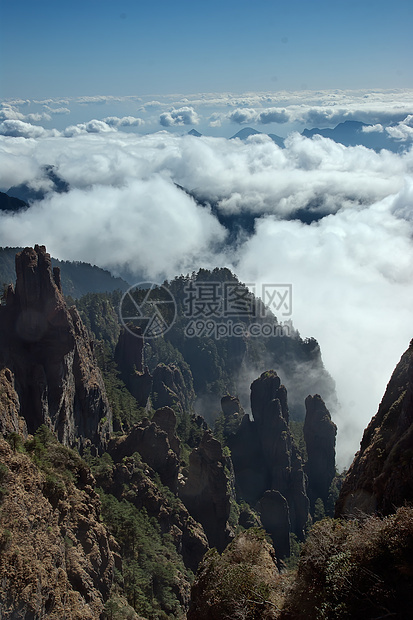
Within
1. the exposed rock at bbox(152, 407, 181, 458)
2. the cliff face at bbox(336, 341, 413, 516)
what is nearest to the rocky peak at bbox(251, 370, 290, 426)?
the exposed rock at bbox(152, 407, 181, 458)

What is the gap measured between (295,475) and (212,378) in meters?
49.4

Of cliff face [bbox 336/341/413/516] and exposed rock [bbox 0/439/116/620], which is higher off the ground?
cliff face [bbox 336/341/413/516]

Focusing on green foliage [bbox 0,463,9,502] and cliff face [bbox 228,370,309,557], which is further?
cliff face [bbox 228,370,309,557]

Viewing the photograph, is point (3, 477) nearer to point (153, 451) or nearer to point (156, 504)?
point (156, 504)

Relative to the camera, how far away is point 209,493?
52.3 metres

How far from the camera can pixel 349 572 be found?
15.7 m

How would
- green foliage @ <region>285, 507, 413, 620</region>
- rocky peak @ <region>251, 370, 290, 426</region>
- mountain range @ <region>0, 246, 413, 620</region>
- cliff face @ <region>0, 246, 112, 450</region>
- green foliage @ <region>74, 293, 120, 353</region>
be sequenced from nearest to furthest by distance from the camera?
green foliage @ <region>285, 507, 413, 620</region> < mountain range @ <region>0, 246, 413, 620</region> < cliff face @ <region>0, 246, 112, 450</region> < rocky peak @ <region>251, 370, 290, 426</region> < green foliage @ <region>74, 293, 120, 353</region>

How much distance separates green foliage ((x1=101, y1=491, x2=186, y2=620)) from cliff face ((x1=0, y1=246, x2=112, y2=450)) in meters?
8.63

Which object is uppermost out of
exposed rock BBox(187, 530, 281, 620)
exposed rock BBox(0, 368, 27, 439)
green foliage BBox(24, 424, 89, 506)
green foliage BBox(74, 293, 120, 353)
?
green foliage BBox(74, 293, 120, 353)

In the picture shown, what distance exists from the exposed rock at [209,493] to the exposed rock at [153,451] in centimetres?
212

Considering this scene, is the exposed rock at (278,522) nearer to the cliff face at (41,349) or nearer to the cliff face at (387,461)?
the cliff face at (41,349)

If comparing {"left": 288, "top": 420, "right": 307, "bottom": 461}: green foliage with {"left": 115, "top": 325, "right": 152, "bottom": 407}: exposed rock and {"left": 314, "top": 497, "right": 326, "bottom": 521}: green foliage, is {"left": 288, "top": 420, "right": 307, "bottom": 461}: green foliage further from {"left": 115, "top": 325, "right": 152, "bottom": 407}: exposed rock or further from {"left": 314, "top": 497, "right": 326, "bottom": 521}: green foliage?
{"left": 115, "top": 325, "right": 152, "bottom": 407}: exposed rock

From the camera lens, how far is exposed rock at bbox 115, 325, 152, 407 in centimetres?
7912

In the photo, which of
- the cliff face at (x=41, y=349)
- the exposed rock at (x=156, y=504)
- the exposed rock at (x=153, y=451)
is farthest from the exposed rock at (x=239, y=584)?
the exposed rock at (x=153, y=451)
